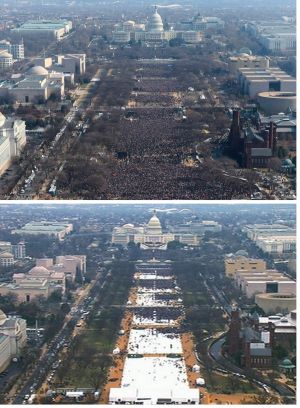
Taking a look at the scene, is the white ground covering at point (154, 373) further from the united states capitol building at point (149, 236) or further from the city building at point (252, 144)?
the city building at point (252, 144)

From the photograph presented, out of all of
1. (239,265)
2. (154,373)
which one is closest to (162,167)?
(239,265)

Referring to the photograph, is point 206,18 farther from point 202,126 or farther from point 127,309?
point 127,309

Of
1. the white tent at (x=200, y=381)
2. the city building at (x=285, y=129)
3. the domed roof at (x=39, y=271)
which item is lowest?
the white tent at (x=200, y=381)

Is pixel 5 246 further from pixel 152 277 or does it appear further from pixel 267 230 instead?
pixel 267 230

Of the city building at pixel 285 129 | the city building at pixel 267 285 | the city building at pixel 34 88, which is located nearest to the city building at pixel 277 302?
the city building at pixel 267 285

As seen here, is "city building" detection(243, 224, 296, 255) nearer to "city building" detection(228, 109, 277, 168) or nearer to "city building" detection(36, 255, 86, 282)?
"city building" detection(36, 255, 86, 282)

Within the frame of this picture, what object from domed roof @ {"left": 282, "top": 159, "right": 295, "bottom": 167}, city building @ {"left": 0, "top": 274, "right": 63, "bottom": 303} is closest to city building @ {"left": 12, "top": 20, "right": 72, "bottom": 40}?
domed roof @ {"left": 282, "top": 159, "right": 295, "bottom": 167}

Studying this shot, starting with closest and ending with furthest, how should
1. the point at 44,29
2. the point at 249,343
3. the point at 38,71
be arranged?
the point at 249,343 → the point at 38,71 → the point at 44,29
